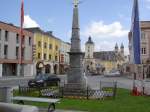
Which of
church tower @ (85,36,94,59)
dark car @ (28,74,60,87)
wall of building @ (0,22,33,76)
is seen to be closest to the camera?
dark car @ (28,74,60,87)

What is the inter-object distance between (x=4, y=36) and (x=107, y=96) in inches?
1674

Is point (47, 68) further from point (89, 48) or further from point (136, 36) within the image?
point (89, 48)

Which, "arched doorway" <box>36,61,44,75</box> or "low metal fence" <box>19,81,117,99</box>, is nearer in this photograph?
"low metal fence" <box>19,81,117,99</box>

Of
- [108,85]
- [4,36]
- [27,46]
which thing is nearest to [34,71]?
[27,46]

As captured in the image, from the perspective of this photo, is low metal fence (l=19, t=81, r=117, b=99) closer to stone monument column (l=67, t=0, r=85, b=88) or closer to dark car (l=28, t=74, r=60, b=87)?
stone monument column (l=67, t=0, r=85, b=88)

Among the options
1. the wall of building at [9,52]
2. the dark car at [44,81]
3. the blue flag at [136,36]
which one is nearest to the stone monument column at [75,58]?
the blue flag at [136,36]

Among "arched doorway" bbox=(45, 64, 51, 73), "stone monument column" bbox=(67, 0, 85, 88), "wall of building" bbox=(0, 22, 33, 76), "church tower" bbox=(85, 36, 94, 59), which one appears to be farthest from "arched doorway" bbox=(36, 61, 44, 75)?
"church tower" bbox=(85, 36, 94, 59)

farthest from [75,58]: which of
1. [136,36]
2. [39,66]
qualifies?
[39,66]

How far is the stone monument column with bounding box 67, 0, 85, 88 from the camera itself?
25.1m

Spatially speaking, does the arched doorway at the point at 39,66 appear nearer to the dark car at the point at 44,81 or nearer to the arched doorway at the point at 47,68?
the arched doorway at the point at 47,68

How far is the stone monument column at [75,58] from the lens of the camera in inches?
987

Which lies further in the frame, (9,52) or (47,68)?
(47,68)

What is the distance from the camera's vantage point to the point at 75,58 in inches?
991

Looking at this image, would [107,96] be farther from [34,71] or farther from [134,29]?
[34,71]
